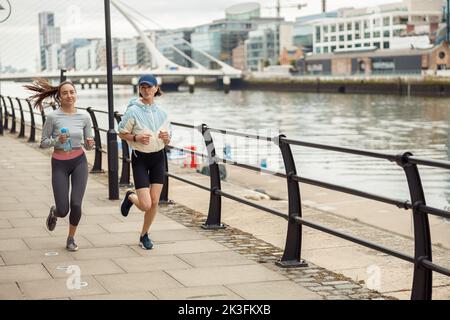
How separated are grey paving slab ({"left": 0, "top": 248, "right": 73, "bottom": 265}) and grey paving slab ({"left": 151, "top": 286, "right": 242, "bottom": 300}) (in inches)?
61.0

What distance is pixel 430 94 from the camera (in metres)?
90.6

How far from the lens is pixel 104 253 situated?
7.54 meters

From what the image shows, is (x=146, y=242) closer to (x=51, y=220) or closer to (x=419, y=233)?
(x=51, y=220)

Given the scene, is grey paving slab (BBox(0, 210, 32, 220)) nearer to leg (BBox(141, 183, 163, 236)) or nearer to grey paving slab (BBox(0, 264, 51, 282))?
leg (BBox(141, 183, 163, 236))

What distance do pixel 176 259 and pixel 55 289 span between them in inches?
54.2

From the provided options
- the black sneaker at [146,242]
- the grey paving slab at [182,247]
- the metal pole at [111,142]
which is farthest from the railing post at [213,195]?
the metal pole at [111,142]

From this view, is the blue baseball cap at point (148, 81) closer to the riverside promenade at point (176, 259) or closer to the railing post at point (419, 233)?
the riverside promenade at point (176, 259)

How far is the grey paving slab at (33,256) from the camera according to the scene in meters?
7.21

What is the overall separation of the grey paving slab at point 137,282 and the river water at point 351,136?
6.35 ft

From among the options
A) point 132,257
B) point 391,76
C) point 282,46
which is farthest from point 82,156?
point 282,46
